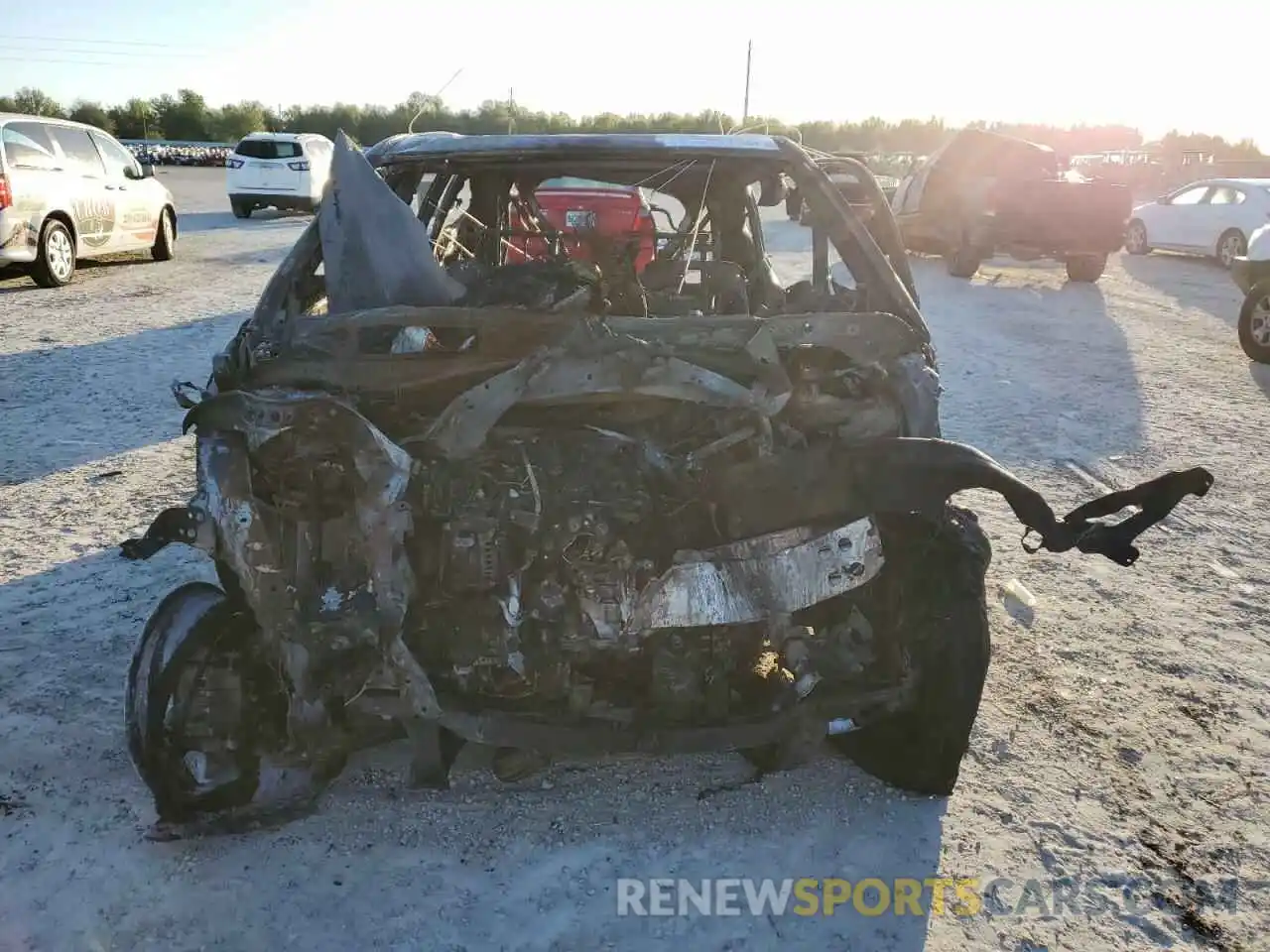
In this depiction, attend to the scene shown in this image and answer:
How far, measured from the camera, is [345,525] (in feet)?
8.27

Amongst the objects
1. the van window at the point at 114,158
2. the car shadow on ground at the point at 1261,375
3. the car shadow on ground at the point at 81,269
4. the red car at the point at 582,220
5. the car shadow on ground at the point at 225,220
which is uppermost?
the van window at the point at 114,158

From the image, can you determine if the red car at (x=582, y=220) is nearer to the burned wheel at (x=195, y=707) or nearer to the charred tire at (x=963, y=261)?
the burned wheel at (x=195, y=707)

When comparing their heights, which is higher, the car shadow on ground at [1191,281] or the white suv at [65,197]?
the white suv at [65,197]

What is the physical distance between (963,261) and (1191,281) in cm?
389

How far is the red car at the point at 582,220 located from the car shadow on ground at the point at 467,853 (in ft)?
7.89

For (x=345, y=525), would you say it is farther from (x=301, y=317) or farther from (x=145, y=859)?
(x=145, y=859)

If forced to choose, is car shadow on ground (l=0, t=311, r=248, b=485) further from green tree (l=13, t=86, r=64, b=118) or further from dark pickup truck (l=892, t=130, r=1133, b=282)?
green tree (l=13, t=86, r=64, b=118)

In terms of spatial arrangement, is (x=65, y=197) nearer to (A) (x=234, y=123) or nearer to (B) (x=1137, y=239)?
(B) (x=1137, y=239)

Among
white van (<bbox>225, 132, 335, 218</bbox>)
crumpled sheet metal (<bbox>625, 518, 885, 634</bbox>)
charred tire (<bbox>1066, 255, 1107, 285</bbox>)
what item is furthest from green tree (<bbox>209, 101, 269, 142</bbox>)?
crumpled sheet metal (<bbox>625, 518, 885, 634</bbox>)

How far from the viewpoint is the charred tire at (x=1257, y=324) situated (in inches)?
364

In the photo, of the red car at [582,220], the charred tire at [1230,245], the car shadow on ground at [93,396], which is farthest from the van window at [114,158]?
the charred tire at [1230,245]

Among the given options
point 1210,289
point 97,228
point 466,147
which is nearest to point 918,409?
point 466,147

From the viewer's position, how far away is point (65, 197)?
11.5 metres

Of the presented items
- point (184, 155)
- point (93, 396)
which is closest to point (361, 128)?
point (184, 155)
